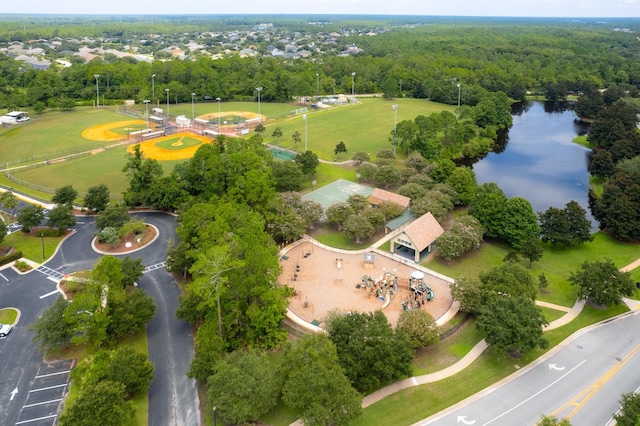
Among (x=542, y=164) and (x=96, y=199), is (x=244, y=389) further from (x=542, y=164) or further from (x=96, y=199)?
(x=542, y=164)

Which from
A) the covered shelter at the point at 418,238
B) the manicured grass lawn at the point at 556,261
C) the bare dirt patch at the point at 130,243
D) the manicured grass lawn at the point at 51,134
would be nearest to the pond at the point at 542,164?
the manicured grass lawn at the point at 556,261

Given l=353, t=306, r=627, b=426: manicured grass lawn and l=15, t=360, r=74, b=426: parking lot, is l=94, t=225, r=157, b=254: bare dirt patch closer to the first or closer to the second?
l=15, t=360, r=74, b=426: parking lot

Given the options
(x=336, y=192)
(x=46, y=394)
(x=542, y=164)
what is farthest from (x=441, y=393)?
(x=542, y=164)

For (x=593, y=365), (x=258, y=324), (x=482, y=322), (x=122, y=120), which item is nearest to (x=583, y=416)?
(x=593, y=365)

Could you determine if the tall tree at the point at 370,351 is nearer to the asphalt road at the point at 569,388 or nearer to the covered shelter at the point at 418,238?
the asphalt road at the point at 569,388

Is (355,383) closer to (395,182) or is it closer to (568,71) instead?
(395,182)
